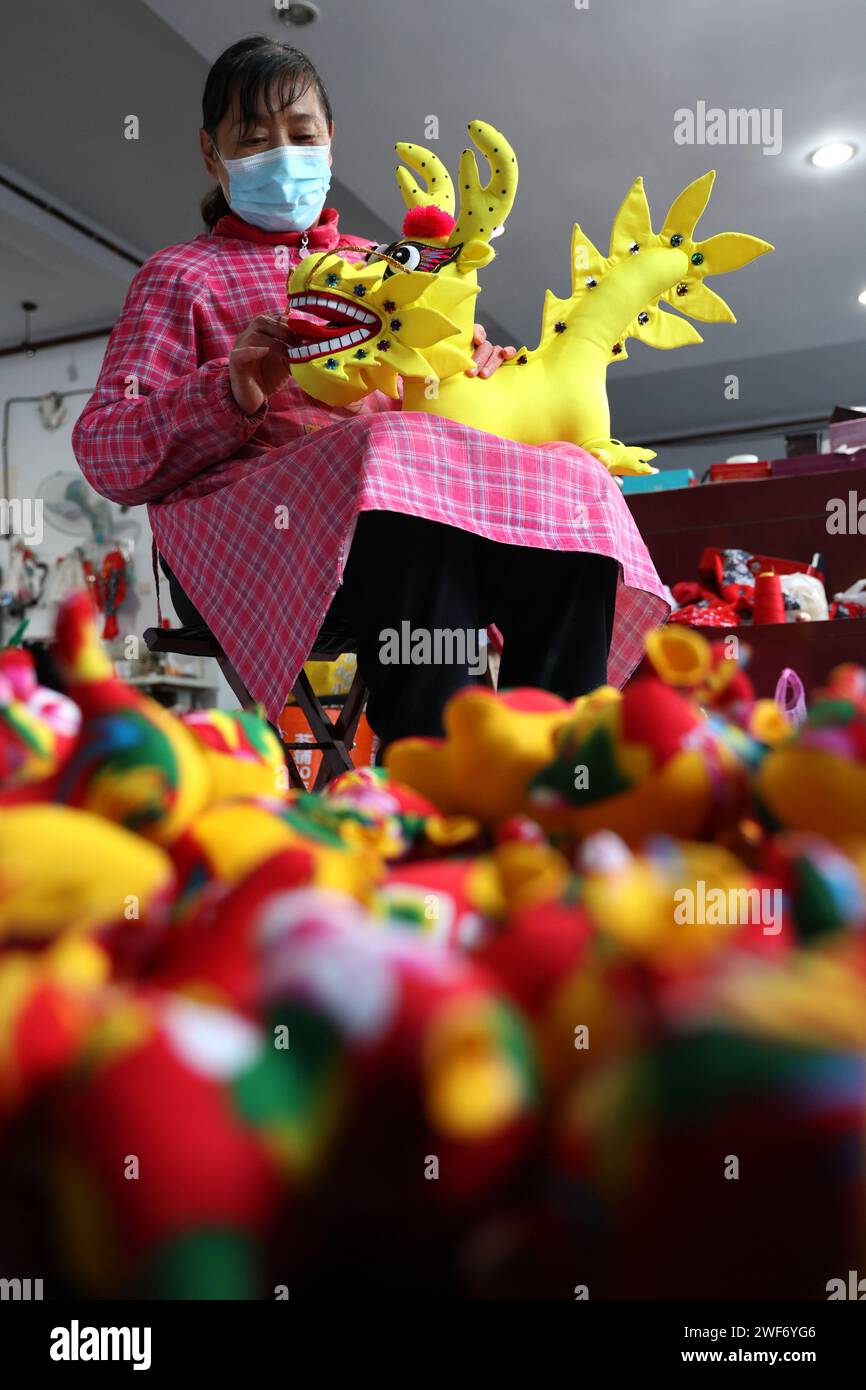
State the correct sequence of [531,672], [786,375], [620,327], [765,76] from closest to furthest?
[531,672] < [620,327] < [765,76] < [786,375]

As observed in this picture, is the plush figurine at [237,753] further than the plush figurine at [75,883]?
Yes

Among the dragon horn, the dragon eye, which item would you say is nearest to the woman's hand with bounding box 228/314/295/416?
the dragon eye

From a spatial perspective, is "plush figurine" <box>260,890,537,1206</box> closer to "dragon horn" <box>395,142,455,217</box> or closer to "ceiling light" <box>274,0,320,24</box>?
"dragon horn" <box>395,142,455,217</box>

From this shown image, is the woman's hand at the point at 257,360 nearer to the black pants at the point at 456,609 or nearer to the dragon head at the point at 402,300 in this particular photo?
the dragon head at the point at 402,300

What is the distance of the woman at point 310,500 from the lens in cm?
86

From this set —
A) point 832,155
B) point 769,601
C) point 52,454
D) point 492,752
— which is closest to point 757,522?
point 769,601

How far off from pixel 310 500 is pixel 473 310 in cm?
25

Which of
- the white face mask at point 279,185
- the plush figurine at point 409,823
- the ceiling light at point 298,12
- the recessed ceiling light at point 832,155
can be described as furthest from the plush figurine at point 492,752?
the recessed ceiling light at point 832,155

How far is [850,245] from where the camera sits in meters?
3.96

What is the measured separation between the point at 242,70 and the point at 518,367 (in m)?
0.43

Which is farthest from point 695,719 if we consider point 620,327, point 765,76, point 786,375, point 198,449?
point 786,375

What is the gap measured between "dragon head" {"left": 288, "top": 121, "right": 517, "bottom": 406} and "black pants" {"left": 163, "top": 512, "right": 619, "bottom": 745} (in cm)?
14

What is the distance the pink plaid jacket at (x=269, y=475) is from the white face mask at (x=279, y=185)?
0.02 m
